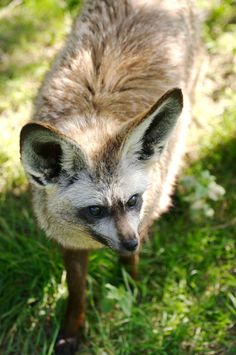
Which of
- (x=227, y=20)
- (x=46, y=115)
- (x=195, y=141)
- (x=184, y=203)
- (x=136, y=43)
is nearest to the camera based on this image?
(x=46, y=115)

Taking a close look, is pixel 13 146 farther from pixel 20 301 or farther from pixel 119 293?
pixel 119 293

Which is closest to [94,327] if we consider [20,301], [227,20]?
[20,301]

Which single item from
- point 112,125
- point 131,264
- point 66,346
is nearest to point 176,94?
point 112,125

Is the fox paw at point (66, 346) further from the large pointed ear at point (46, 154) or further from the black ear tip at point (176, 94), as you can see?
the black ear tip at point (176, 94)

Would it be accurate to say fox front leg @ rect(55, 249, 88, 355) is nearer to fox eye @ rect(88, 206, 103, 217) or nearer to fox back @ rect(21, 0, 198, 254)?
fox back @ rect(21, 0, 198, 254)

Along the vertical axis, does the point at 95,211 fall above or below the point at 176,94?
below

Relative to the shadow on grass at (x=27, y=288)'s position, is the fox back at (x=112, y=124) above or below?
above

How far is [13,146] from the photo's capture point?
5.56 metres

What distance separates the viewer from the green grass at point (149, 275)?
4531 millimetres

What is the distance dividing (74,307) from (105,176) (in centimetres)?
146

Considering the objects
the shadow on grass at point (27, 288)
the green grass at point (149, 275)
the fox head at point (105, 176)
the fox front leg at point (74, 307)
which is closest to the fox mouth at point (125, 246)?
the fox head at point (105, 176)

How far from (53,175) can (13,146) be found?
2.14 meters

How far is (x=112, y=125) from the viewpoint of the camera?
374cm

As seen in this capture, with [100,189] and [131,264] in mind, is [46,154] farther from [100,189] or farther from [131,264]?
[131,264]
